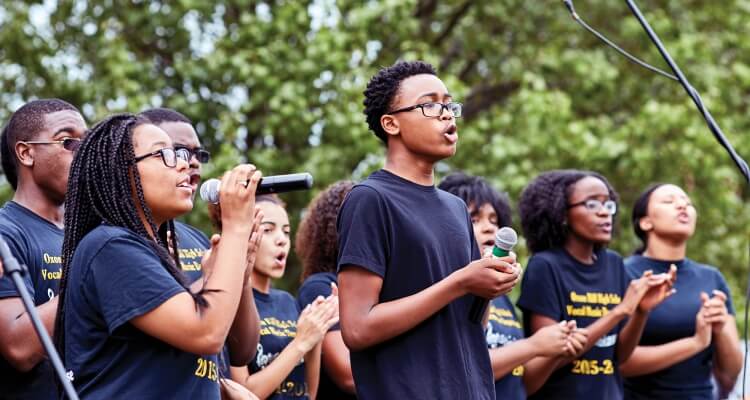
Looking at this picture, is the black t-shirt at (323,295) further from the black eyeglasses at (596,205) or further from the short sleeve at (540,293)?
the black eyeglasses at (596,205)

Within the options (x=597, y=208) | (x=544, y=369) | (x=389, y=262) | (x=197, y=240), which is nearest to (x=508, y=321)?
(x=544, y=369)

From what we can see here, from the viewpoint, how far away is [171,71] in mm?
10641

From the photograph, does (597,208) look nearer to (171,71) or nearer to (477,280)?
(477,280)

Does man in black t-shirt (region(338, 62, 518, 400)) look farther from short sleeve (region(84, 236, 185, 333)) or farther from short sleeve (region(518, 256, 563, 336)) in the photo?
short sleeve (region(518, 256, 563, 336))

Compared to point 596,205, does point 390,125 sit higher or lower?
higher

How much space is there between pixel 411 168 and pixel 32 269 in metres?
1.52

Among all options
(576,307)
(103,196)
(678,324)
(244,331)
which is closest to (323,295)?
(244,331)

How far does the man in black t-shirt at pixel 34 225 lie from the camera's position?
3.93 metres

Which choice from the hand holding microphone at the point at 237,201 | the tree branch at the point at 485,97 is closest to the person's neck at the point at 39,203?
the hand holding microphone at the point at 237,201

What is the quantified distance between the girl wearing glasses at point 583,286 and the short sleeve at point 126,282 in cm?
285

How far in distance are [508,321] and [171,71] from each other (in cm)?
588

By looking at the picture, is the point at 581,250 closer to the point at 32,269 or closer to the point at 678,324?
the point at 678,324

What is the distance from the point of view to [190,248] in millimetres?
4957

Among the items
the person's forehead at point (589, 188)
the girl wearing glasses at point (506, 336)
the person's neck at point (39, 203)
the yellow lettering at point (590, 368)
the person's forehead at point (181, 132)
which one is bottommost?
the yellow lettering at point (590, 368)
